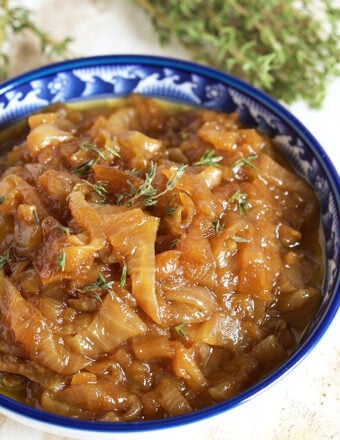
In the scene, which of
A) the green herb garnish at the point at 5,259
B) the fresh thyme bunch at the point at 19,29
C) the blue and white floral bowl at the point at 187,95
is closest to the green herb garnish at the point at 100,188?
the green herb garnish at the point at 5,259

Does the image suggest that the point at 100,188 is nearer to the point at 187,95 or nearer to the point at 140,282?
the point at 140,282

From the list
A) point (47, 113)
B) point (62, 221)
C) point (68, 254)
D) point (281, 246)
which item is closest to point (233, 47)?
point (47, 113)

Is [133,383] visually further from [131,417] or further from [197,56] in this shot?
[197,56]

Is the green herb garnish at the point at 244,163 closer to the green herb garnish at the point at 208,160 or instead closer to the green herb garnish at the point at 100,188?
the green herb garnish at the point at 208,160

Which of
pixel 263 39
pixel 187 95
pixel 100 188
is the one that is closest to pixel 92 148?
pixel 100 188

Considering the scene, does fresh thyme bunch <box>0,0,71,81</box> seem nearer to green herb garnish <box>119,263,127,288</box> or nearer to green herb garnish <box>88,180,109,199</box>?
green herb garnish <box>88,180,109,199</box>
